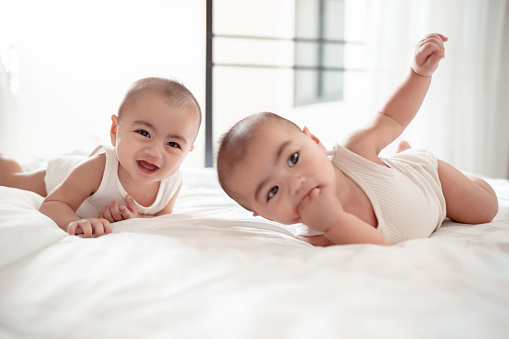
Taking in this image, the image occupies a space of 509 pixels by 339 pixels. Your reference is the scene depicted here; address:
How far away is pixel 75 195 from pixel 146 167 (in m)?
0.22

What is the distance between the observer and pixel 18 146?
3234 mm

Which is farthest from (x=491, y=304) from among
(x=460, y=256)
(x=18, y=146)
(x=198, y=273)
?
(x=18, y=146)

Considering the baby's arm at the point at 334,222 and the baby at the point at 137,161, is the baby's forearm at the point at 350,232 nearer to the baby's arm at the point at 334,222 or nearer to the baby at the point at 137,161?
the baby's arm at the point at 334,222

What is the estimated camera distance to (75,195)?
3.97ft

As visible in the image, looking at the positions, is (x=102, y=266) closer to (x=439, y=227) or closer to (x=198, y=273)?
(x=198, y=273)

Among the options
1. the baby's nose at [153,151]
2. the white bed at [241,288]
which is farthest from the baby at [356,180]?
the baby's nose at [153,151]

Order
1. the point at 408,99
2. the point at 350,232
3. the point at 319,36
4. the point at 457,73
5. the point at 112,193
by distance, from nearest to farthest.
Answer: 1. the point at 350,232
2. the point at 408,99
3. the point at 112,193
4. the point at 457,73
5. the point at 319,36

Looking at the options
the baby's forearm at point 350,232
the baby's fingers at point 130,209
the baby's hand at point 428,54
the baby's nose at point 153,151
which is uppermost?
the baby's hand at point 428,54

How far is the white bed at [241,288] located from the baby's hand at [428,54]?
517 mm

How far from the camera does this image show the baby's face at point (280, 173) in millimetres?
843

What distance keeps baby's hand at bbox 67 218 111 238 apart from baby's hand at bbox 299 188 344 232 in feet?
1.41

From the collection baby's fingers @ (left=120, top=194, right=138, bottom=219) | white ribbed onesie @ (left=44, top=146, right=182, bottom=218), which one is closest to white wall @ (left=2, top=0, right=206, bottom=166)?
white ribbed onesie @ (left=44, top=146, right=182, bottom=218)

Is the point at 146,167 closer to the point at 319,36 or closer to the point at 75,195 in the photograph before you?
the point at 75,195

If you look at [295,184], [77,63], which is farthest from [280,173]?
[77,63]
